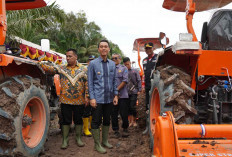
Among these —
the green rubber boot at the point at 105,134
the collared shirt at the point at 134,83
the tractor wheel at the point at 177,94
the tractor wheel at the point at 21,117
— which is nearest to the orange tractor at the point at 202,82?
the tractor wheel at the point at 177,94

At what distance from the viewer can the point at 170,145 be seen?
1.73m

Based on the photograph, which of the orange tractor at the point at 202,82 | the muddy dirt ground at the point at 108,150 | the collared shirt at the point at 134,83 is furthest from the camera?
the collared shirt at the point at 134,83

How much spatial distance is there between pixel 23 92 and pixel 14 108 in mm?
267

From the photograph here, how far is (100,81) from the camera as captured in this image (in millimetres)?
3791

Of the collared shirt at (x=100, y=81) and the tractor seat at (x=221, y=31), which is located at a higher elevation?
the tractor seat at (x=221, y=31)

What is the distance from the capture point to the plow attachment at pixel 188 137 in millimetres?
1732

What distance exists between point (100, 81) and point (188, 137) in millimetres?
2091

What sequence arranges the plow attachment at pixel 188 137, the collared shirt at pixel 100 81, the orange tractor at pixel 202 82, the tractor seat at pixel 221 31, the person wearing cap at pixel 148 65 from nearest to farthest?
the plow attachment at pixel 188 137 → the orange tractor at pixel 202 82 → the tractor seat at pixel 221 31 → the collared shirt at pixel 100 81 → the person wearing cap at pixel 148 65

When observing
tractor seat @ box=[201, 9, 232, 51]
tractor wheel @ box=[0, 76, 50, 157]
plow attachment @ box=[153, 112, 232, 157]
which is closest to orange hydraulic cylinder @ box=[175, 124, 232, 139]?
plow attachment @ box=[153, 112, 232, 157]

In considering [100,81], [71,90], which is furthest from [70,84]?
[100,81]

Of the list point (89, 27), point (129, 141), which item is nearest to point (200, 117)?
point (129, 141)

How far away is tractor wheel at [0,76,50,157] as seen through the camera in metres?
2.62

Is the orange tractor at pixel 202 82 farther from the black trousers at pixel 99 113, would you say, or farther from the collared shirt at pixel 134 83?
the collared shirt at pixel 134 83

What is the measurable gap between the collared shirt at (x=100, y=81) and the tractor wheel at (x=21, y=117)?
0.78 m
